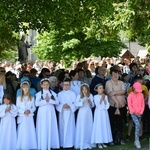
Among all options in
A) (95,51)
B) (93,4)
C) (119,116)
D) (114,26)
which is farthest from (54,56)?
(119,116)

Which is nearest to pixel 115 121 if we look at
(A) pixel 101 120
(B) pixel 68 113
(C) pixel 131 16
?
(A) pixel 101 120

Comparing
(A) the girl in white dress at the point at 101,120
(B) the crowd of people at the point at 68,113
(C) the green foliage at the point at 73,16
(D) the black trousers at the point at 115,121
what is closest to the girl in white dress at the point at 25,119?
(B) the crowd of people at the point at 68,113

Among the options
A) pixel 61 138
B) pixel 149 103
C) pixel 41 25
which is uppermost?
pixel 41 25

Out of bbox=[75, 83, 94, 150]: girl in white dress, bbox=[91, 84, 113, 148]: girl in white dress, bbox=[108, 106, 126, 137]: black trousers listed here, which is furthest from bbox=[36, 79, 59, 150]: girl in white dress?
bbox=[108, 106, 126, 137]: black trousers

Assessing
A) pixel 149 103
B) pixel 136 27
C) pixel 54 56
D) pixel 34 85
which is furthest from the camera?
pixel 54 56

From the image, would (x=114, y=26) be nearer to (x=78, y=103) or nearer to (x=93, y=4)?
(x=93, y=4)

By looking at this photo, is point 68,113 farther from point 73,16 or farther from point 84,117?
point 73,16

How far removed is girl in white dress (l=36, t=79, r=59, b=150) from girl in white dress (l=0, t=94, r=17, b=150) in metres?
0.58

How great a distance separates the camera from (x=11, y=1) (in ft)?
39.8

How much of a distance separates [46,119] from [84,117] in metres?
0.92

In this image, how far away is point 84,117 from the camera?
9641 mm

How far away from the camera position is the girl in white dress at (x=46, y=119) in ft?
30.5

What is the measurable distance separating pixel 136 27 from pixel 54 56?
20276mm

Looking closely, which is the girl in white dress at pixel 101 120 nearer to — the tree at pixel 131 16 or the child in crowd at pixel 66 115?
the child in crowd at pixel 66 115
